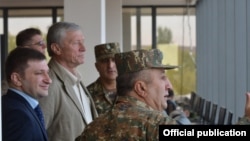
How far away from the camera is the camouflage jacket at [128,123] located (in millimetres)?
2199

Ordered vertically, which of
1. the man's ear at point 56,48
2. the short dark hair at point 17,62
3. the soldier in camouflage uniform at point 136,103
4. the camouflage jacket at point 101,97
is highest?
the man's ear at point 56,48

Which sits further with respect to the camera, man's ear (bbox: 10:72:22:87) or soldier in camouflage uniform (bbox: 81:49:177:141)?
man's ear (bbox: 10:72:22:87)

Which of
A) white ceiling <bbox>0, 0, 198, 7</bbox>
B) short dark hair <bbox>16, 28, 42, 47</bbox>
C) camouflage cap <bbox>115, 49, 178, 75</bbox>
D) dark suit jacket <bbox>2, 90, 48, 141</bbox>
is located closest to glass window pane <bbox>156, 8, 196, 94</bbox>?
white ceiling <bbox>0, 0, 198, 7</bbox>

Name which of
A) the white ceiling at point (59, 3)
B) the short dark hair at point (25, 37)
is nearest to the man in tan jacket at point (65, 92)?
the short dark hair at point (25, 37)

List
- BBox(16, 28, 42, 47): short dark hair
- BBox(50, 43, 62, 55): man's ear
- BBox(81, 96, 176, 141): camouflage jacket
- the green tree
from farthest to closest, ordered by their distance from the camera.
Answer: the green tree
BBox(16, 28, 42, 47): short dark hair
BBox(50, 43, 62, 55): man's ear
BBox(81, 96, 176, 141): camouflage jacket

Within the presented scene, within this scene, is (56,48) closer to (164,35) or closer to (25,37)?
(25,37)

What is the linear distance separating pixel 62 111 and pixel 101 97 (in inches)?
44.8

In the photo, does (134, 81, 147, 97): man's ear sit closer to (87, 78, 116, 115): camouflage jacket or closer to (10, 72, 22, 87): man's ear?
(10, 72, 22, 87): man's ear

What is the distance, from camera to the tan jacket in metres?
3.12

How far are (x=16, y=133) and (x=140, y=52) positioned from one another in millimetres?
666

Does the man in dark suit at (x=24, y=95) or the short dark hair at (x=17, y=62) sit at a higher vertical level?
the short dark hair at (x=17, y=62)

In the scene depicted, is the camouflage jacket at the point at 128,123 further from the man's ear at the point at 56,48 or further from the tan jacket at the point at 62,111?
the man's ear at the point at 56,48

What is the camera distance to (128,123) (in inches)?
88.6

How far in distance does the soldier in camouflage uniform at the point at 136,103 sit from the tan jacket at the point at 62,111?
0.73 m
